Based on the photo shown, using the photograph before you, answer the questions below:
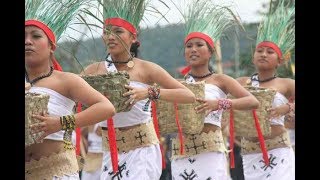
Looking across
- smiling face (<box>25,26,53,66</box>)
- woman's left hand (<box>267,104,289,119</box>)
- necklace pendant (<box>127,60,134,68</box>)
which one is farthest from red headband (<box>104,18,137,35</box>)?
woman's left hand (<box>267,104,289,119</box>)

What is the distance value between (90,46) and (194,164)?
2.20 metres

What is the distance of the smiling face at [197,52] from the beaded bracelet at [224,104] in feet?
1.73

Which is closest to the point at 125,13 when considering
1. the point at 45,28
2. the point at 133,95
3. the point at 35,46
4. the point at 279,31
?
the point at 133,95

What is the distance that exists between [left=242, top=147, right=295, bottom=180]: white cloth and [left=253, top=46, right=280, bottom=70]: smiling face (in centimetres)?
98

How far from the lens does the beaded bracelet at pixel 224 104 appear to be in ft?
25.1

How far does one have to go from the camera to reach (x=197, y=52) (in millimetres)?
8109

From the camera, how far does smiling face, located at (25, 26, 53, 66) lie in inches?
200

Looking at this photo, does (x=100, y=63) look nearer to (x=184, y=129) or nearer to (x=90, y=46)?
(x=90, y=46)

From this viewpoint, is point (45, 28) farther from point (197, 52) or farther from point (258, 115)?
point (258, 115)

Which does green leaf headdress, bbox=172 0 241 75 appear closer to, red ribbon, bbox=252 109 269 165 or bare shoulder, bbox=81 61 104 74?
red ribbon, bbox=252 109 269 165
